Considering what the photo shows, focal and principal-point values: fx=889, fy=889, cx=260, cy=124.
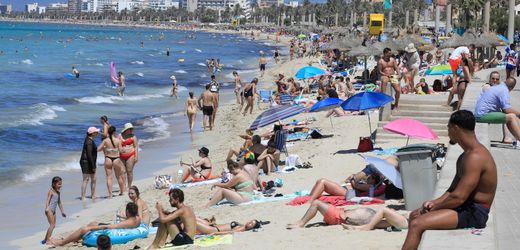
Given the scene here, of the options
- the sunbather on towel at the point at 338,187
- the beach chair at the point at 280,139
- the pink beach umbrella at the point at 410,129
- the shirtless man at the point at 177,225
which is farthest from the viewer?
the beach chair at the point at 280,139

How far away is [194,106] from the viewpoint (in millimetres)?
23391

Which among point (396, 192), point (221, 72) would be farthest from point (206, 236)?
point (221, 72)

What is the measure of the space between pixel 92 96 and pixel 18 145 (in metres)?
15.4

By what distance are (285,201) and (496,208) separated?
3865 mm

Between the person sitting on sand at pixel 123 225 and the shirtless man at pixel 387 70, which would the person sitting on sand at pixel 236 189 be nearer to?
the person sitting on sand at pixel 123 225

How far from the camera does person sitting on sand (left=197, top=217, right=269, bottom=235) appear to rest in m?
10.3

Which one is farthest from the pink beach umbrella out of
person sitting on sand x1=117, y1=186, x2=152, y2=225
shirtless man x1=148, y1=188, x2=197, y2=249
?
shirtless man x1=148, y1=188, x2=197, y2=249

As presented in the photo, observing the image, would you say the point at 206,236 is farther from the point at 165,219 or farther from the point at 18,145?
the point at 18,145

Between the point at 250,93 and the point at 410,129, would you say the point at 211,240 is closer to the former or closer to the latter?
the point at 410,129

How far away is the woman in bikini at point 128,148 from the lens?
1500cm

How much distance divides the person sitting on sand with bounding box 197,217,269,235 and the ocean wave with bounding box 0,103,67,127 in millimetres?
18336

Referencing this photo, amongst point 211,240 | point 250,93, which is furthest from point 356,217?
point 250,93

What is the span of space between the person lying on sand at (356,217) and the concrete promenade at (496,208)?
0.73m

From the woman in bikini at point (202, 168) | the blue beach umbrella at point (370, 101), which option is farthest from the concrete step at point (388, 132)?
A: the woman in bikini at point (202, 168)
